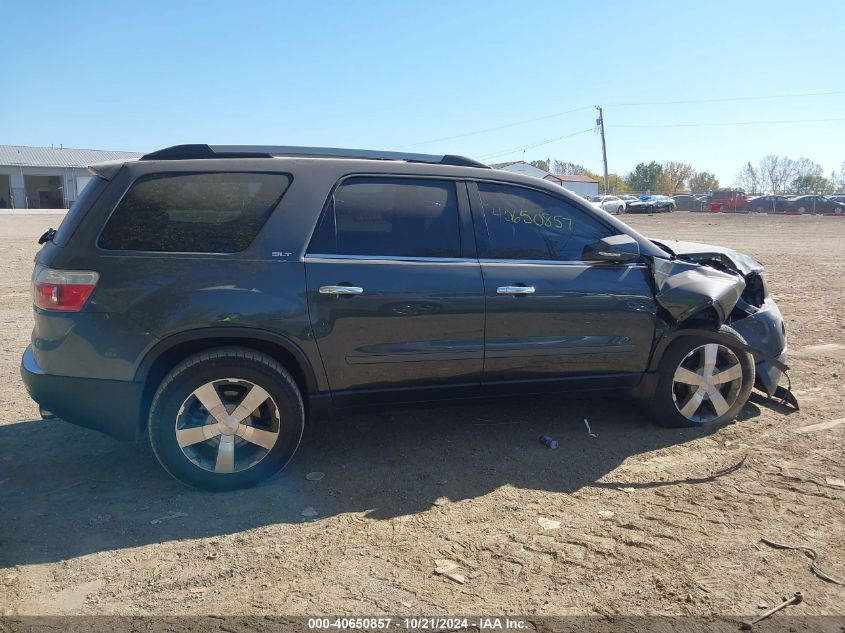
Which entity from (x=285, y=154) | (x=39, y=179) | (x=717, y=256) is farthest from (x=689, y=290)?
(x=39, y=179)

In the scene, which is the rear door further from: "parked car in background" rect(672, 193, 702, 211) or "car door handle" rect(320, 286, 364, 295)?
"parked car in background" rect(672, 193, 702, 211)

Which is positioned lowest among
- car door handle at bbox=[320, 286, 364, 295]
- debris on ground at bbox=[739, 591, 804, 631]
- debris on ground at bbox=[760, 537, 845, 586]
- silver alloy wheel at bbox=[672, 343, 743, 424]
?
debris on ground at bbox=[739, 591, 804, 631]

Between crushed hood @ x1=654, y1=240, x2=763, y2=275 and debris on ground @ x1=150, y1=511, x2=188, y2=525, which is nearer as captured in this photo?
debris on ground @ x1=150, y1=511, x2=188, y2=525

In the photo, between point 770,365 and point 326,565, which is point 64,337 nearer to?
point 326,565

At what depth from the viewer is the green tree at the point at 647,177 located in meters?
110

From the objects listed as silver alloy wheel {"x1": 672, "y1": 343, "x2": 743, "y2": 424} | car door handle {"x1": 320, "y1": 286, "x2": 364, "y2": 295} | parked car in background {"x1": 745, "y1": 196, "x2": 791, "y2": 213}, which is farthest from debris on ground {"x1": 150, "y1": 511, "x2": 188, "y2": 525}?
parked car in background {"x1": 745, "y1": 196, "x2": 791, "y2": 213}

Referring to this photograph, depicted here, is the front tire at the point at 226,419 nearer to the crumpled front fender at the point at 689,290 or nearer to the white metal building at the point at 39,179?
the crumpled front fender at the point at 689,290

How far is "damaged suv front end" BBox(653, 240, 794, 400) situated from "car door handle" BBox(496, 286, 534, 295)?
0.98 meters

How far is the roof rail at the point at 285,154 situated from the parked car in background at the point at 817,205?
55014mm

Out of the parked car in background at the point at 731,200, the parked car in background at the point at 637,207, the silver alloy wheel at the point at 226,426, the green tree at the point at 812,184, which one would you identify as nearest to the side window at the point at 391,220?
the silver alloy wheel at the point at 226,426

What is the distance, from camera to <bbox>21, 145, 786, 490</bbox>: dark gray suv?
365 centimetres

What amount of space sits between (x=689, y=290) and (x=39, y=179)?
74887 millimetres

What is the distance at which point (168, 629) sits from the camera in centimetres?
265

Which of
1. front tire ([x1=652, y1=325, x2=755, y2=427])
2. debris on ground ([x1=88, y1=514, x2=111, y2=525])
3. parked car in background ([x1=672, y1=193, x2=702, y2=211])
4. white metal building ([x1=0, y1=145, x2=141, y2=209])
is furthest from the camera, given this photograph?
white metal building ([x1=0, y1=145, x2=141, y2=209])
